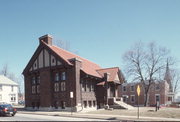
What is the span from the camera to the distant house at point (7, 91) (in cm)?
6069

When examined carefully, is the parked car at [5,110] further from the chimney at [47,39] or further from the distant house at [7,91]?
the distant house at [7,91]

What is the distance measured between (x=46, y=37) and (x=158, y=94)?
37.3 metres

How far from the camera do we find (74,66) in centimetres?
3150

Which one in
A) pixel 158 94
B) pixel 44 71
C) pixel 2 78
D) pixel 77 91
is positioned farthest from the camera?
pixel 2 78

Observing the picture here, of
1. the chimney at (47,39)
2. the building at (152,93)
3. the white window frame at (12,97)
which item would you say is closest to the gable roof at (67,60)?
the chimney at (47,39)

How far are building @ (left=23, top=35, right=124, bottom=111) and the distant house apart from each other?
1059 inches

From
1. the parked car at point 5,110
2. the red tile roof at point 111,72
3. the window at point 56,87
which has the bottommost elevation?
the parked car at point 5,110

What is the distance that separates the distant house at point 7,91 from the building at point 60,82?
88.2 feet

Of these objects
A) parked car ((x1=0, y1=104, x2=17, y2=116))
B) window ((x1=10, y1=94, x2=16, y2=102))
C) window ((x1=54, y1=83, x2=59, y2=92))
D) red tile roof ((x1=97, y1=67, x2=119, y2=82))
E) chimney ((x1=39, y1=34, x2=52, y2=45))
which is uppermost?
chimney ((x1=39, y1=34, x2=52, y2=45))

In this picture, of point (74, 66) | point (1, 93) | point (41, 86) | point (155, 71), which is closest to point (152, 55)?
point (155, 71)

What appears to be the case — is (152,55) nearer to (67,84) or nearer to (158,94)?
(158,94)

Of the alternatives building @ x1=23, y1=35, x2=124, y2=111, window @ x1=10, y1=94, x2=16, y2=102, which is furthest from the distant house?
building @ x1=23, y1=35, x2=124, y2=111

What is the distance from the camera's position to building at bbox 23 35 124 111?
3170 centimetres

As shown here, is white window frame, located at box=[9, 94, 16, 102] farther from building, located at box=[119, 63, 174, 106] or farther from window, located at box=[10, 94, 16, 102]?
building, located at box=[119, 63, 174, 106]
